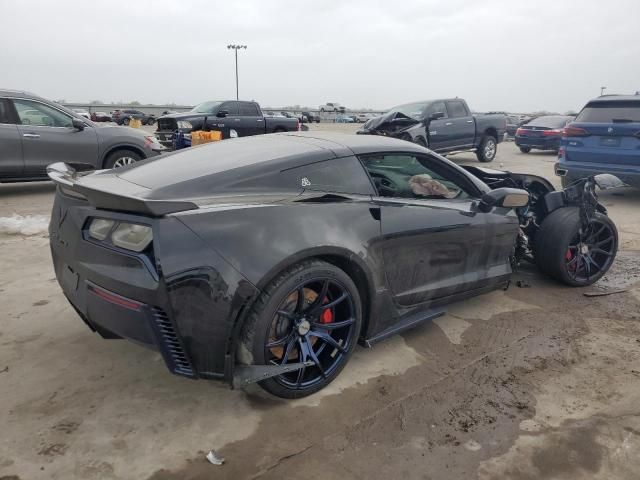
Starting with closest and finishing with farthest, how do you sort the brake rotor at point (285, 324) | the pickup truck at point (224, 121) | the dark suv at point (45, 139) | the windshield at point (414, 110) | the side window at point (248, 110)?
the brake rotor at point (285, 324) → the dark suv at point (45, 139) → the windshield at point (414, 110) → the pickup truck at point (224, 121) → the side window at point (248, 110)

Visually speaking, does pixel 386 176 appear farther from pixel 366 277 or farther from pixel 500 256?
pixel 500 256

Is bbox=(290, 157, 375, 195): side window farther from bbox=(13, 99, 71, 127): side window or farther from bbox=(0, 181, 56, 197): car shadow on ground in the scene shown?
bbox=(0, 181, 56, 197): car shadow on ground

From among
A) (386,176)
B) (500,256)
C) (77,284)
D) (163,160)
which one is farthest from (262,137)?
(500,256)

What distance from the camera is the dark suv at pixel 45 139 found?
23.6ft

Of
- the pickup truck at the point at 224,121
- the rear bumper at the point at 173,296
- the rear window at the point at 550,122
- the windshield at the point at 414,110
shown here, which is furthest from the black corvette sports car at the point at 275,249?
the rear window at the point at 550,122

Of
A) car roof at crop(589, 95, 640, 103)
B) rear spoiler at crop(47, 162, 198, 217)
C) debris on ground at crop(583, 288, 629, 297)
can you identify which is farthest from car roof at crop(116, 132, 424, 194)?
car roof at crop(589, 95, 640, 103)

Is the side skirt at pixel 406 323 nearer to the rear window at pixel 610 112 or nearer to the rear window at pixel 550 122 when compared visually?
the rear window at pixel 610 112

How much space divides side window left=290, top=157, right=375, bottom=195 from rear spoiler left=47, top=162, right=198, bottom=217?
28.2 inches

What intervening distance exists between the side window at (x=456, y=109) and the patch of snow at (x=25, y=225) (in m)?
9.96

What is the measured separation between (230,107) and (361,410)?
1272 centimetres

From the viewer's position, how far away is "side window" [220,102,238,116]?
13900 mm

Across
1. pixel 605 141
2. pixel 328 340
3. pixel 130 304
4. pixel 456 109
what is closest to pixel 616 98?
pixel 605 141

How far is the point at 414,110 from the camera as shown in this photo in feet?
40.2

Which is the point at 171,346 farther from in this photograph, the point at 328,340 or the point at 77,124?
the point at 77,124
